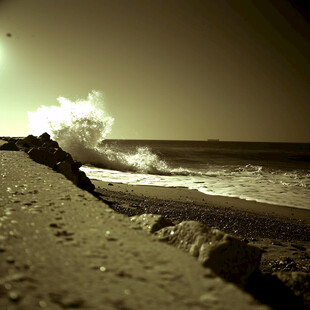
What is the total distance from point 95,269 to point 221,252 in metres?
0.97

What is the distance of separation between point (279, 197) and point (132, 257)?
902 cm

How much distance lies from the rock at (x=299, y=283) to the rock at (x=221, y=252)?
0.57 ft

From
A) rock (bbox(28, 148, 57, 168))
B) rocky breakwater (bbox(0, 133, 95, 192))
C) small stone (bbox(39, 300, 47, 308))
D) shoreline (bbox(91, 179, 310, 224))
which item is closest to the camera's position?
small stone (bbox(39, 300, 47, 308))

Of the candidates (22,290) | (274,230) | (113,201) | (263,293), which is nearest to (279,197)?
(274,230)

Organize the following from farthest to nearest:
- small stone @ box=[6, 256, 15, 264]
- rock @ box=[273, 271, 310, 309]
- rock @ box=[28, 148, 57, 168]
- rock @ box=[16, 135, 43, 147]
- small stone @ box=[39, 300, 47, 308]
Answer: rock @ box=[16, 135, 43, 147]
rock @ box=[28, 148, 57, 168]
rock @ box=[273, 271, 310, 309]
small stone @ box=[6, 256, 15, 264]
small stone @ box=[39, 300, 47, 308]

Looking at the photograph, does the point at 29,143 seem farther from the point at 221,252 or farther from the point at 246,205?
the point at 221,252

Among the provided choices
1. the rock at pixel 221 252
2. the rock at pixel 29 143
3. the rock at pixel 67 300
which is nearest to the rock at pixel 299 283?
the rock at pixel 221 252

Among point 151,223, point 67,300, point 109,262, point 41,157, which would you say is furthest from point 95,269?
point 41,157

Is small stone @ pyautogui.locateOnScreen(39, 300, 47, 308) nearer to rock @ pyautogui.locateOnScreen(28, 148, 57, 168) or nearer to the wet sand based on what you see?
the wet sand

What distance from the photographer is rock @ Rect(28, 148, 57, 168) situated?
4.86m

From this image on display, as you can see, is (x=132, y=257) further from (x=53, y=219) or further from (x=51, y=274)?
(x=53, y=219)

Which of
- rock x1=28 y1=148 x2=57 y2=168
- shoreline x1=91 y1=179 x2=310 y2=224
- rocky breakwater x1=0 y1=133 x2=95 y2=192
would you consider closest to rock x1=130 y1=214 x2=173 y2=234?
rocky breakwater x1=0 y1=133 x2=95 y2=192

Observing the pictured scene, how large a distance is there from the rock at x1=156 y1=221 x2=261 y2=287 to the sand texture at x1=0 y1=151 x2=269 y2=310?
0.59 m

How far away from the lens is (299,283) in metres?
1.64
